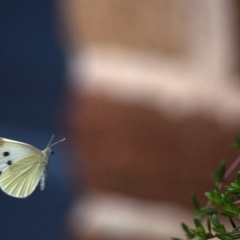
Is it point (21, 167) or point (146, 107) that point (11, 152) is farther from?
point (146, 107)

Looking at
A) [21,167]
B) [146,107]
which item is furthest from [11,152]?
[146,107]

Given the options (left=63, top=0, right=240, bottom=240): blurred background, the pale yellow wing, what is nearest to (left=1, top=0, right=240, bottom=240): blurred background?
(left=63, top=0, right=240, bottom=240): blurred background

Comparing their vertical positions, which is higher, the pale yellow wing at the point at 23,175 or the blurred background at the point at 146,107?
the blurred background at the point at 146,107

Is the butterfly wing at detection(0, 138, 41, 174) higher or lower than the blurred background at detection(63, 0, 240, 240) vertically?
lower

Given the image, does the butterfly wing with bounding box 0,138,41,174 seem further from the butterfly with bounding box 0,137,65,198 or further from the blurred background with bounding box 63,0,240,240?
the blurred background with bounding box 63,0,240,240

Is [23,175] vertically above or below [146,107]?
below

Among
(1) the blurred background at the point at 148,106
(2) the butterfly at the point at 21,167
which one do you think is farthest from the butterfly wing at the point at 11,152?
(1) the blurred background at the point at 148,106

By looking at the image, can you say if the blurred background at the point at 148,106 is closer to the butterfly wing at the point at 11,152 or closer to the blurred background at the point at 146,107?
the blurred background at the point at 146,107

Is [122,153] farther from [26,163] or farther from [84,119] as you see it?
[26,163]
